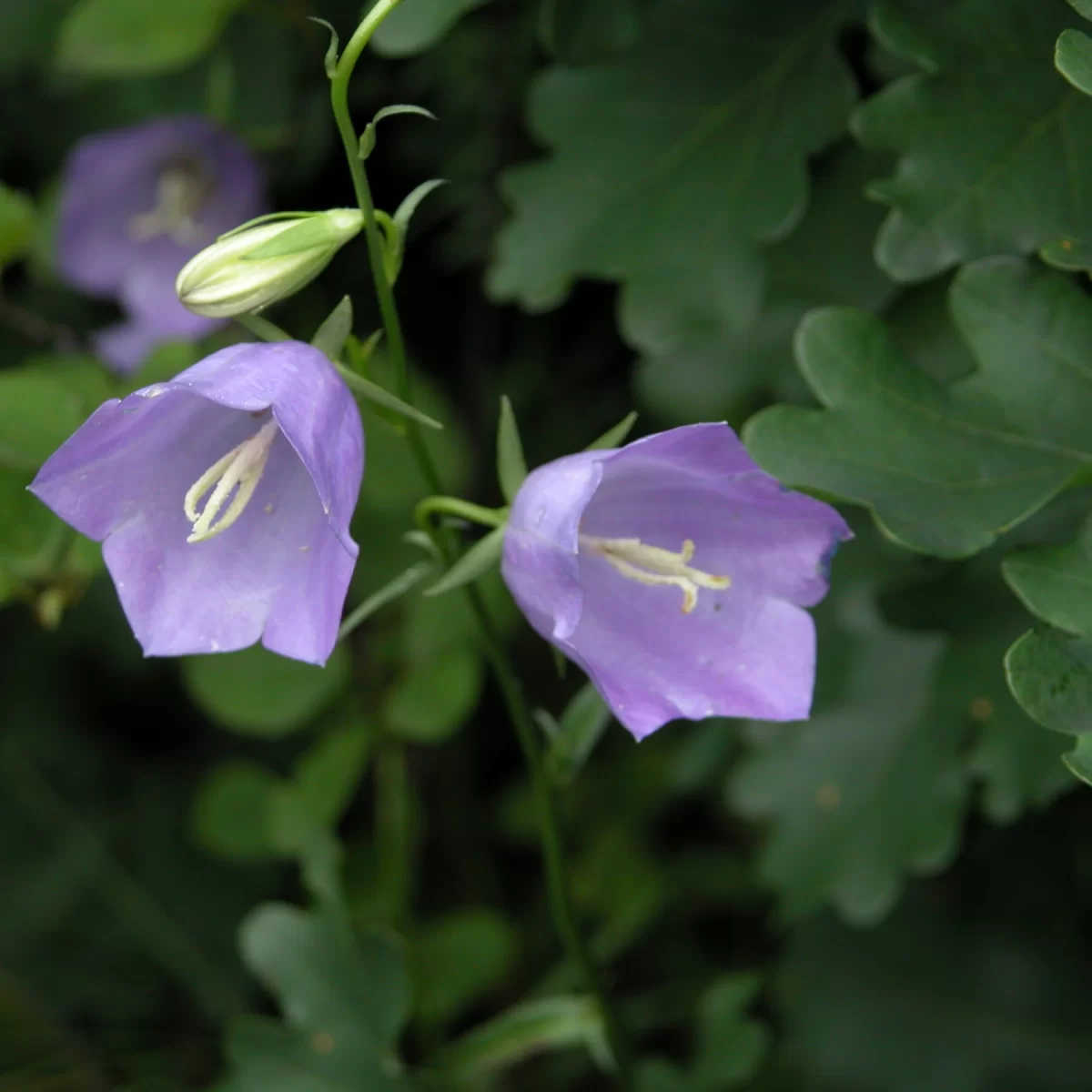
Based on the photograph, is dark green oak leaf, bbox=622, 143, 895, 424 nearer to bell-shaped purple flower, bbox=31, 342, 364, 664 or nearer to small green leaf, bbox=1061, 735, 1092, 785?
bell-shaped purple flower, bbox=31, 342, 364, 664

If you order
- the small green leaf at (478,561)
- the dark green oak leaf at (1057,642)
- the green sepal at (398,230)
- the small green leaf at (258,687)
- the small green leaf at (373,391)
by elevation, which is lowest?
the small green leaf at (258,687)

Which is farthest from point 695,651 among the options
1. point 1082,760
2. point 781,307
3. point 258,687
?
point 258,687

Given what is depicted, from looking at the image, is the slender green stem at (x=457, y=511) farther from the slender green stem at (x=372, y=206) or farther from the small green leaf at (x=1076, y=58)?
the small green leaf at (x=1076, y=58)

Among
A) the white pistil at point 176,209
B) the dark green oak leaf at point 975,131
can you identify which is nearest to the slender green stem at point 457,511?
the dark green oak leaf at point 975,131

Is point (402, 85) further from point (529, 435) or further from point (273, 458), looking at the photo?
point (273, 458)

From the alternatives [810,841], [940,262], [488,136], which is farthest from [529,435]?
[940,262]

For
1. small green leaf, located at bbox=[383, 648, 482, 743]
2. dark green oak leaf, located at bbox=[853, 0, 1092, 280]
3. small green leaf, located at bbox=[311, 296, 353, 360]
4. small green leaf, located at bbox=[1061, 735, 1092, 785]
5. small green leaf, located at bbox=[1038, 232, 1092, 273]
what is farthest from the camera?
small green leaf, located at bbox=[383, 648, 482, 743]

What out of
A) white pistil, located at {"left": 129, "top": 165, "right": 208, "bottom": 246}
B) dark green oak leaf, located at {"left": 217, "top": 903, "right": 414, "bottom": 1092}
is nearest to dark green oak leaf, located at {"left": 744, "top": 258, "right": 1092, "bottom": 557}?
dark green oak leaf, located at {"left": 217, "top": 903, "right": 414, "bottom": 1092}
